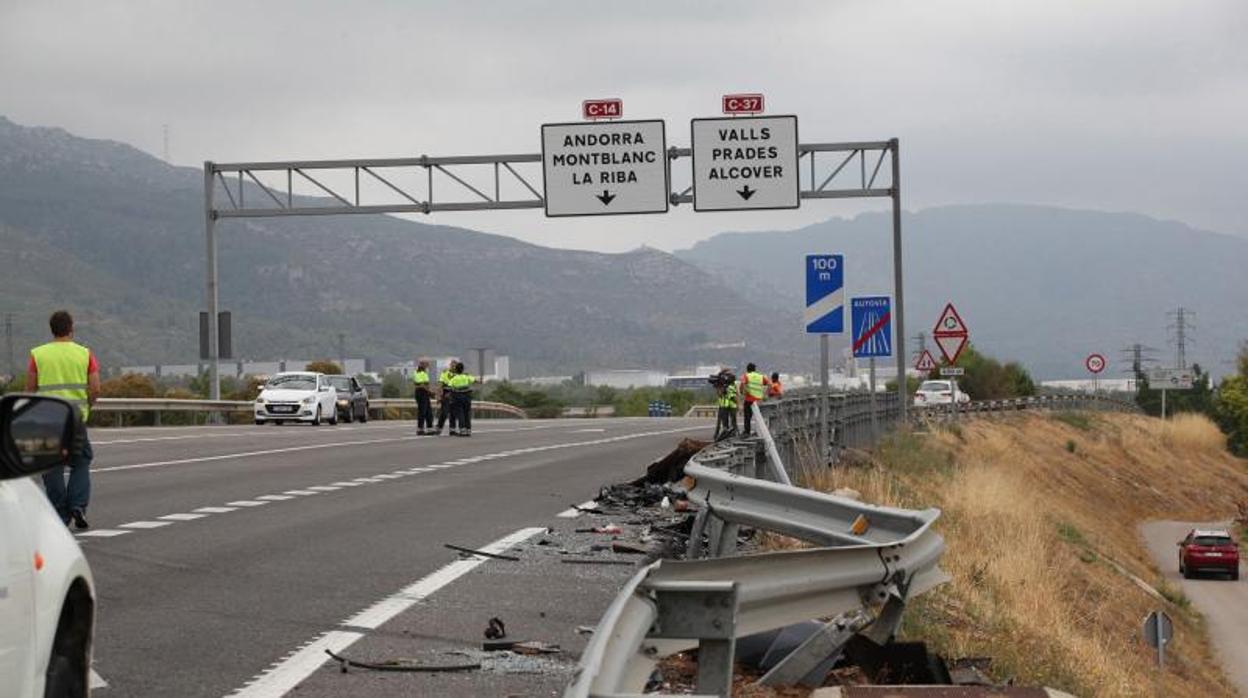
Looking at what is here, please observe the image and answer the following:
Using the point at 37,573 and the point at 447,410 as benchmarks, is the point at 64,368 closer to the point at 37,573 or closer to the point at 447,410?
the point at 37,573

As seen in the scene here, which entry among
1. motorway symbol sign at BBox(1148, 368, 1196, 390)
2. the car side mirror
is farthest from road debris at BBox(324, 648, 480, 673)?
motorway symbol sign at BBox(1148, 368, 1196, 390)

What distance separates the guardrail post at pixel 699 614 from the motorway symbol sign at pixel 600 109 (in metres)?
37.3

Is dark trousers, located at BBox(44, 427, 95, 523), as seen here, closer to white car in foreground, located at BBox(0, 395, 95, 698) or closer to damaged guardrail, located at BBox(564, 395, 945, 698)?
damaged guardrail, located at BBox(564, 395, 945, 698)

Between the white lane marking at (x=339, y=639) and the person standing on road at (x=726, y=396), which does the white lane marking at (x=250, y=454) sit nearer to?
the person standing on road at (x=726, y=396)

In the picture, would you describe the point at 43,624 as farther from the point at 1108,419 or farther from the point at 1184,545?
the point at 1108,419

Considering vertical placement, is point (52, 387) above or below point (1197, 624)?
above

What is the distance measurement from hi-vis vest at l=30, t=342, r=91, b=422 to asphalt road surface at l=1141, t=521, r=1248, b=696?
60.6 ft

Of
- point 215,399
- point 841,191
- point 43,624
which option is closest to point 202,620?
point 43,624

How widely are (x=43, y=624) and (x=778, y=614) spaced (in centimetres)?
288

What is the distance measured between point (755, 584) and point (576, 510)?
38.5 ft

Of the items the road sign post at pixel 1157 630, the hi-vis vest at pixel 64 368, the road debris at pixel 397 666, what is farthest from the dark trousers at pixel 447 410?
the road debris at pixel 397 666

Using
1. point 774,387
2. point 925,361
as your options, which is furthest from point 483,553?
point 925,361

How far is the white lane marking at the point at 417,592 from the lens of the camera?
410 inches

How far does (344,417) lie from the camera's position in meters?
57.7
